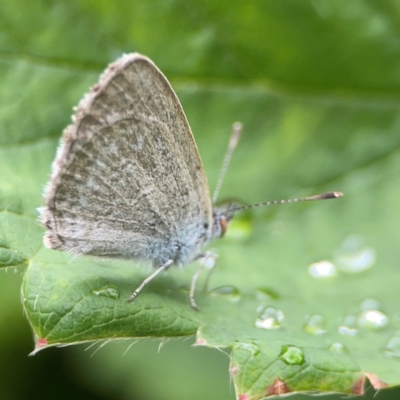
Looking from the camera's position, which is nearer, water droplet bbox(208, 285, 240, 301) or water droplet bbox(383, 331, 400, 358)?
water droplet bbox(383, 331, 400, 358)

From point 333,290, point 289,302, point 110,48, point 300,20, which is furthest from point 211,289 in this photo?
point 300,20

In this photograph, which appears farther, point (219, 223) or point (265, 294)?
point (219, 223)

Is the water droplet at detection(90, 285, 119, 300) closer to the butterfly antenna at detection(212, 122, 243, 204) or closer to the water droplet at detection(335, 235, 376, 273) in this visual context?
the butterfly antenna at detection(212, 122, 243, 204)

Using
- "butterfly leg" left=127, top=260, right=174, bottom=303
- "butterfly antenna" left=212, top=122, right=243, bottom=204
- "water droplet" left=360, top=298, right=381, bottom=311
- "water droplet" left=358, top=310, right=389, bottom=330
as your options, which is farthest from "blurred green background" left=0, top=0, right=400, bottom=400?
"butterfly leg" left=127, top=260, right=174, bottom=303

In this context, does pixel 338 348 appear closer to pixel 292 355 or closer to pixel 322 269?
pixel 292 355

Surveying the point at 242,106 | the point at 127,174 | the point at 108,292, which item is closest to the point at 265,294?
the point at 108,292

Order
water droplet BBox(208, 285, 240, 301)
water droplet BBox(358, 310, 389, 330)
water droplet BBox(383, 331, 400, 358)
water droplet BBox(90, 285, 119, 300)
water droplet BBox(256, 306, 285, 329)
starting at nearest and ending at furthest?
1. water droplet BBox(90, 285, 119, 300)
2. water droplet BBox(383, 331, 400, 358)
3. water droplet BBox(256, 306, 285, 329)
4. water droplet BBox(358, 310, 389, 330)
5. water droplet BBox(208, 285, 240, 301)

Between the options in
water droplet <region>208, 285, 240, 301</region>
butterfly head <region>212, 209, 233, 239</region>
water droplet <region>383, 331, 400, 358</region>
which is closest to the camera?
water droplet <region>383, 331, 400, 358</region>

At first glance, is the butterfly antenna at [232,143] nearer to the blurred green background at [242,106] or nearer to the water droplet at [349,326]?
the blurred green background at [242,106]
